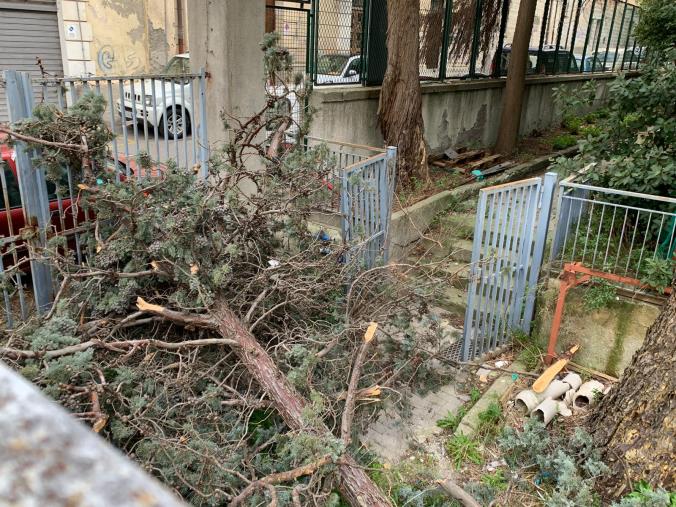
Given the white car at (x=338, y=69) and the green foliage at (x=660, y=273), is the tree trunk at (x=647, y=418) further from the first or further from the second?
the white car at (x=338, y=69)

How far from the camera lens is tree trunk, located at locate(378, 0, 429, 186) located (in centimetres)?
809

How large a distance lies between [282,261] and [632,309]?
314 cm

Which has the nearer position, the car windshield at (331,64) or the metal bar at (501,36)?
the car windshield at (331,64)

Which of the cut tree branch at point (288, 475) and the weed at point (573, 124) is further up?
the weed at point (573, 124)

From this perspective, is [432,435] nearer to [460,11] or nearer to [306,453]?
[306,453]

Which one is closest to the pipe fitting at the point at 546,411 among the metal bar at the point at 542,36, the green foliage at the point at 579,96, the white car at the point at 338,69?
the green foliage at the point at 579,96

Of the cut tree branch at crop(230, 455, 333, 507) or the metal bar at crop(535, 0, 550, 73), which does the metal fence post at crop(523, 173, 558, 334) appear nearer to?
the cut tree branch at crop(230, 455, 333, 507)

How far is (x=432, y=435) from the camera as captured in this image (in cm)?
455

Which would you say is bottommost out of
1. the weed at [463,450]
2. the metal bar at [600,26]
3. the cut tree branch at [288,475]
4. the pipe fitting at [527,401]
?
the weed at [463,450]

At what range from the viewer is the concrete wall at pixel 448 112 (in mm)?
8320

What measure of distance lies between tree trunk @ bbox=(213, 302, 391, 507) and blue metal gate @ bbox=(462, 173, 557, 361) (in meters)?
2.23

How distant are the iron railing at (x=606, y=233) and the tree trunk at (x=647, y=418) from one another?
131cm

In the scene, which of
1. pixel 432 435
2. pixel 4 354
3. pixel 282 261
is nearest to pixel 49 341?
pixel 4 354

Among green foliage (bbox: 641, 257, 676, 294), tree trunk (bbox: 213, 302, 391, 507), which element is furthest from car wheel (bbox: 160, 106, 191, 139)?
green foliage (bbox: 641, 257, 676, 294)
